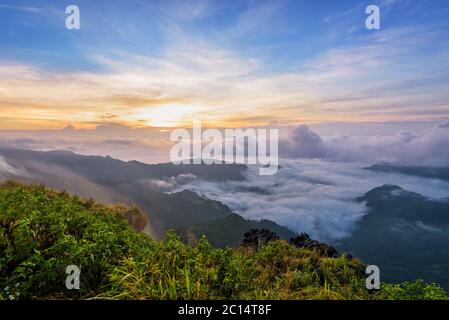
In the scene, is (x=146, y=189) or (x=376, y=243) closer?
(x=146, y=189)

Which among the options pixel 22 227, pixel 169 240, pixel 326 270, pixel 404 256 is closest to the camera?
pixel 22 227

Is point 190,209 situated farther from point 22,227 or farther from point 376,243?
point 22,227

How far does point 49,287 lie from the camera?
5.80 meters

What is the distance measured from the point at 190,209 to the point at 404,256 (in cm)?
10537

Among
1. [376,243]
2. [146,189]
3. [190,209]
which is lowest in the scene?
[376,243]

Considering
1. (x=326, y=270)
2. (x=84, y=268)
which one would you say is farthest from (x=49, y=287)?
(x=326, y=270)

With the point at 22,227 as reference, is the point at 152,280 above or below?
below

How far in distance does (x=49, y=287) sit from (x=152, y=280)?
1.74 metres

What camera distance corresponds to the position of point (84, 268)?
20.2 feet

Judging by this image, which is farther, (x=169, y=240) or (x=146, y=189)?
(x=146, y=189)

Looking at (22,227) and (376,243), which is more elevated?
(22,227)
